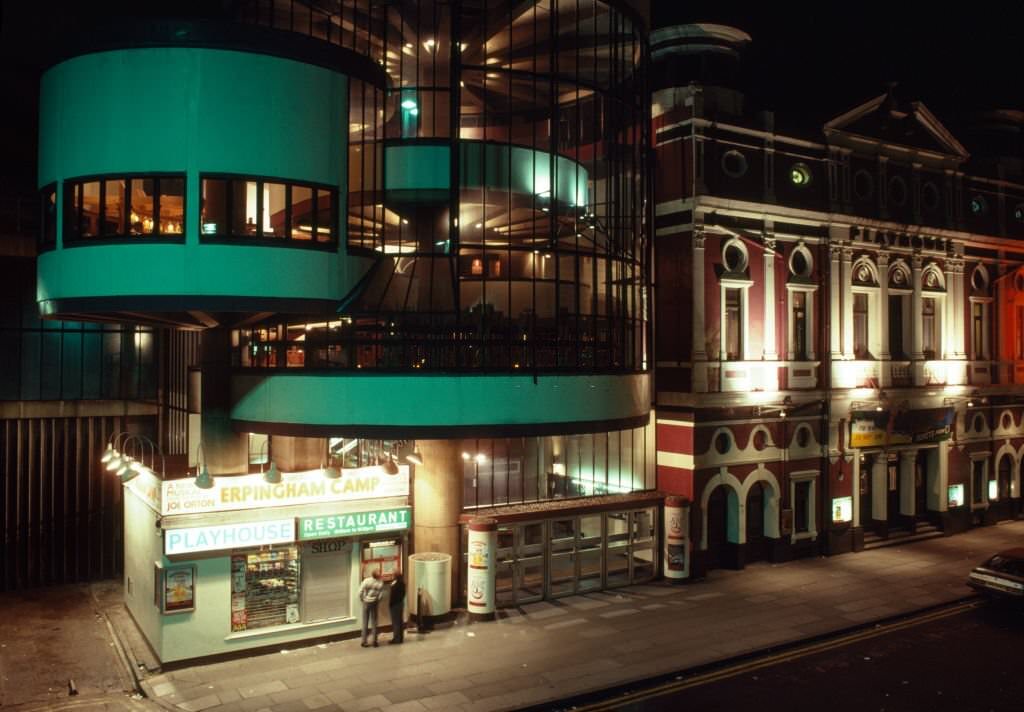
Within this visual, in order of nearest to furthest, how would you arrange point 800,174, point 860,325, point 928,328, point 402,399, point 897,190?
point 402,399
point 800,174
point 860,325
point 897,190
point 928,328

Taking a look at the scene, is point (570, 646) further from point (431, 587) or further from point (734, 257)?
point (734, 257)

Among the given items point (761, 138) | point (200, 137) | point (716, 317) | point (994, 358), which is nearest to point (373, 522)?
point (200, 137)

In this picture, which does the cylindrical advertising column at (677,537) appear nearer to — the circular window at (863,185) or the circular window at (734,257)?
the circular window at (734,257)

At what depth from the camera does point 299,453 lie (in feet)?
67.9

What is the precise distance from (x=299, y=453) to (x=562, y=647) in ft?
25.7

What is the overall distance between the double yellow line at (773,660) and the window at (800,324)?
8749 mm

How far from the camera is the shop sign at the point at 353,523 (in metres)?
17.6

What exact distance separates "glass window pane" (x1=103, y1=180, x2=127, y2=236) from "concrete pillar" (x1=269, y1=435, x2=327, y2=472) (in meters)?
6.42

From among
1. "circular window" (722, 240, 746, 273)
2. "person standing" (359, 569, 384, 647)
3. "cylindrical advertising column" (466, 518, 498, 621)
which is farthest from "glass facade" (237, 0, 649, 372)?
"person standing" (359, 569, 384, 647)

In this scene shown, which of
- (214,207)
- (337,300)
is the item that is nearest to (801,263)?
(337,300)

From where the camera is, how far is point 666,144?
83.7 ft

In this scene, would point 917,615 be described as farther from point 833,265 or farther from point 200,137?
point 200,137

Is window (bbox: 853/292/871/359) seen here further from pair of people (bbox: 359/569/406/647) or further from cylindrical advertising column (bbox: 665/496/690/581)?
pair of people (bbox: 359/569/406/647)

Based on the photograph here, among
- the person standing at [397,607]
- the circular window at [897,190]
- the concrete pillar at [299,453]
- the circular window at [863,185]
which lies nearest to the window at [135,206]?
the concrete pillar at [299,453]
